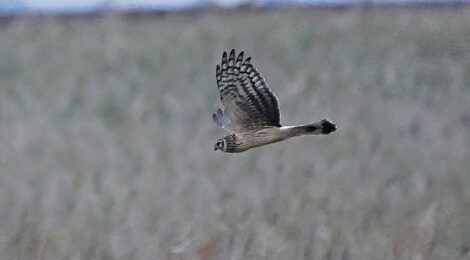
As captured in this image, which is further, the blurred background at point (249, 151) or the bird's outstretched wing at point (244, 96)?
the blurred background at point (249, 151)

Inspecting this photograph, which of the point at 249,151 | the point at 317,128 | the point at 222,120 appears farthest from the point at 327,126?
the point at 249,151

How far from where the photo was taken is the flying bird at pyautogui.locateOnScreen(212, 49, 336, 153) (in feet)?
3.77

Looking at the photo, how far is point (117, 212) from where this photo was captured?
4324 millimetres

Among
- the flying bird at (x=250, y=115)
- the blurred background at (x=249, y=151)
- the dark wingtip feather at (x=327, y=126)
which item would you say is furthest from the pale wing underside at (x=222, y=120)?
the blurred background at (x=249, y=151)

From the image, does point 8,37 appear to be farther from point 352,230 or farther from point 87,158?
point 352,230

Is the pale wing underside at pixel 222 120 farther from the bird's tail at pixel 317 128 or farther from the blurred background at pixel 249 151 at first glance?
the blurred background at pixel 249 151

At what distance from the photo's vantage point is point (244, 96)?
119cm

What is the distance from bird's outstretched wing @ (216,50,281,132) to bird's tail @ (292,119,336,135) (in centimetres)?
3

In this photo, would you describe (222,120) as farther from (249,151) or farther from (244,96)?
(249,151)

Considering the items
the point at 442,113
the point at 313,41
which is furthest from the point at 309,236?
the point at 313,41

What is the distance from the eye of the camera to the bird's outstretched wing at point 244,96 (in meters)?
1.16

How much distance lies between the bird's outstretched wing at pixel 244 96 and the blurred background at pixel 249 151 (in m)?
1.77

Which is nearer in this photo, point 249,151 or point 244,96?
point 244,96

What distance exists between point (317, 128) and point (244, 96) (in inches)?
3.6
